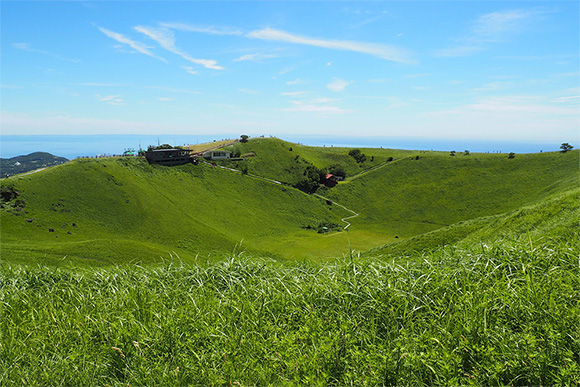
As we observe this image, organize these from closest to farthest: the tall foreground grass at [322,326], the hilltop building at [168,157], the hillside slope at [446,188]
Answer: the tall foreground grass at [322,326] < the hillside slope at [446,188] < the hilltop building at [168,157]

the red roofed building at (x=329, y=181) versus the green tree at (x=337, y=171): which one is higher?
the green tree at (x=337, y=171)

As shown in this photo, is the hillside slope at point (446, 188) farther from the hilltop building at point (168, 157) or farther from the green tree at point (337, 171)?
the hilltop building at point (168, 157)

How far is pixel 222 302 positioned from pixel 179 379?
1.76 m

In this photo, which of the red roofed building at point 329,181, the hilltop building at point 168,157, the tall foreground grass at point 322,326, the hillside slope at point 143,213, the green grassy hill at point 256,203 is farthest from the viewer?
the red roofed building at point 329,181

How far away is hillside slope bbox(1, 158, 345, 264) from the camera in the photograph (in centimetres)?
4606

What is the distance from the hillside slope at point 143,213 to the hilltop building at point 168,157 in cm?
308

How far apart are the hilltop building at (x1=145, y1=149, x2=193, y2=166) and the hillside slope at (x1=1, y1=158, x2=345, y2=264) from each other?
308 centimetres

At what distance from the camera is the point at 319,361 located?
157 inches

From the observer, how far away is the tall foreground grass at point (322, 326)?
150 inches

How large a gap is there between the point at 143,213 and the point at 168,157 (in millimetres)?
34207

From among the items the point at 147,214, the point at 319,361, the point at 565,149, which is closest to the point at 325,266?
the point at 319,361

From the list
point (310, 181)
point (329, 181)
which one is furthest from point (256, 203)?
point (329, 181)

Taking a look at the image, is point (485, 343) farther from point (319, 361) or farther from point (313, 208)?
point (313, 208)

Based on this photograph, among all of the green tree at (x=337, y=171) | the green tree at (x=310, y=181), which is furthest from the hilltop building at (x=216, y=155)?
the green tree at (x=337, y=171)
